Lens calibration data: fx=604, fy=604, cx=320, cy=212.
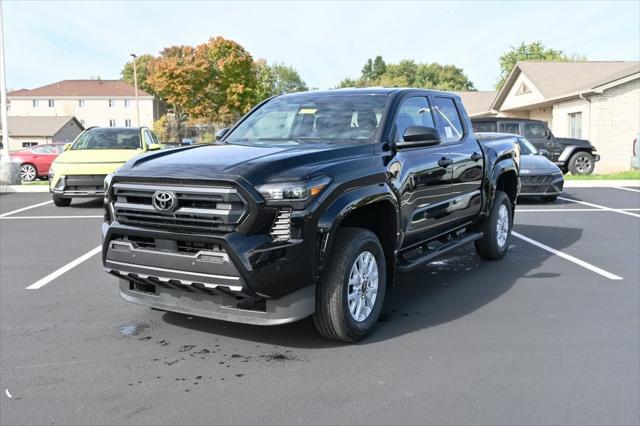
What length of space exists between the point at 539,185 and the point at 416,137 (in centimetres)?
920

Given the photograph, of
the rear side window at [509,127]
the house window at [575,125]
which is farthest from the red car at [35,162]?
the house window at [575,125]

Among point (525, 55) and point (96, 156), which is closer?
point (96, 156)

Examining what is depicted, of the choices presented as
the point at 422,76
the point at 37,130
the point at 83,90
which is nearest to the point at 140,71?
the point at 83,90

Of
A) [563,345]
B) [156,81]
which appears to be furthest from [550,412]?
[156,81]

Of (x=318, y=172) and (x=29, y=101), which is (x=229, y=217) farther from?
(x=29, y=101)

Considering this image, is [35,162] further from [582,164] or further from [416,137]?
[416,137]

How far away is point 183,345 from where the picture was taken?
454cm

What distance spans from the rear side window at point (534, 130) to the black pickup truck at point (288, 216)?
1479 cm

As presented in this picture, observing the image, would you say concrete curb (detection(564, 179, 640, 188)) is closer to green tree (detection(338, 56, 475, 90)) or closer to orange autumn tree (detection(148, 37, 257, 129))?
orange autumn tree (detection(148, 37, 257, 129))

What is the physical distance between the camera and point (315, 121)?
546cm

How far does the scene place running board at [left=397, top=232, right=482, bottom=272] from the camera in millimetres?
5282

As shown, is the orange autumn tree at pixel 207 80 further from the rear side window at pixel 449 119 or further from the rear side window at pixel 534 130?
the rear side window at pixel 449 119

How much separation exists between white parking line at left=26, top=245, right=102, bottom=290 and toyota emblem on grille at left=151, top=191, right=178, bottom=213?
290 centimetres

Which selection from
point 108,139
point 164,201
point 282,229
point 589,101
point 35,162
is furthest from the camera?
point 589,101
